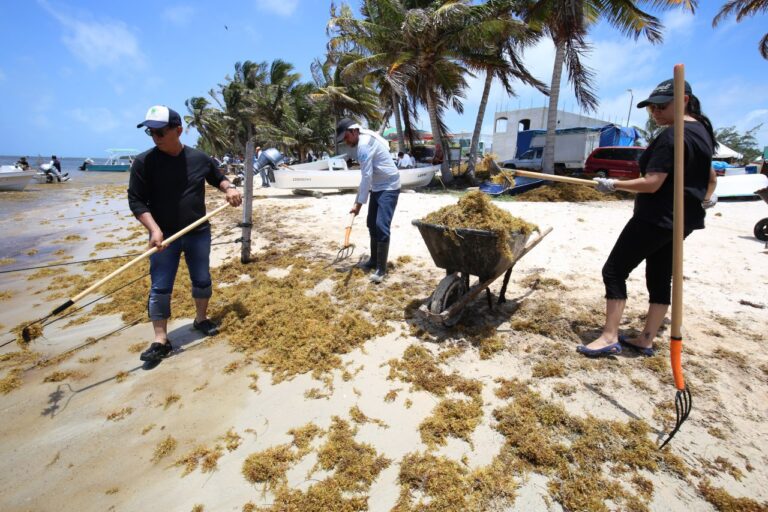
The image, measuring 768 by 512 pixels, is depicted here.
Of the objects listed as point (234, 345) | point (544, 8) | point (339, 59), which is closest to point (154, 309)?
point (234, 345)

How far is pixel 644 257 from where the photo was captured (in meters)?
2.72

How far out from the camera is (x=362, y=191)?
4480 mm

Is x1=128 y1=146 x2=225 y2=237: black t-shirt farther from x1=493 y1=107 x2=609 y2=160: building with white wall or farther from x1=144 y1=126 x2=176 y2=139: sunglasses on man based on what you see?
x1=493 y1=107 x2=609 y2=160: building with white wall

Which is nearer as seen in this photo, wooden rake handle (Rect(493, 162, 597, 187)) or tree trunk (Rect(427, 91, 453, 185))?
wooden rake handle (Rect(493, 162, 597, 187))

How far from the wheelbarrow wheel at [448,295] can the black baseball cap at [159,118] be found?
2.50 metres

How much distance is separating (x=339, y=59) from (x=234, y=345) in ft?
53.6

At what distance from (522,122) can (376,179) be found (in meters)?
34.4

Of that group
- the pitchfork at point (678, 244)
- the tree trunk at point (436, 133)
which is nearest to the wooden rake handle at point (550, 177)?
the pitchfork at point (678, 244)

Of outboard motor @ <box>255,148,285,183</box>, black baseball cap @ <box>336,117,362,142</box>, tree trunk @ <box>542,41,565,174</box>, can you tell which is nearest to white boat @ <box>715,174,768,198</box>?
tree trunk @ <box>542,41,565,174</box>

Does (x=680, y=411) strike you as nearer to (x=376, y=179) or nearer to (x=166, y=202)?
(x=376, y=179)

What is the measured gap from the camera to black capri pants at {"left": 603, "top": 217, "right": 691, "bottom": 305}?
2584 millimetres

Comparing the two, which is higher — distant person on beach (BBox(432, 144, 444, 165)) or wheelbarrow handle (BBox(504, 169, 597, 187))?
distant person on beach (BBox(432, 144, 444, 165))

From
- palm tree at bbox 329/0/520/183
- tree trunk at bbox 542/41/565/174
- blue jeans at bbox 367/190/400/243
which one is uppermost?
palm tree at bbox 329/0/520/183

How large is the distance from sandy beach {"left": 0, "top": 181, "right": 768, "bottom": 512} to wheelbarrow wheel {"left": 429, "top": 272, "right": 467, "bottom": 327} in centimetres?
20
